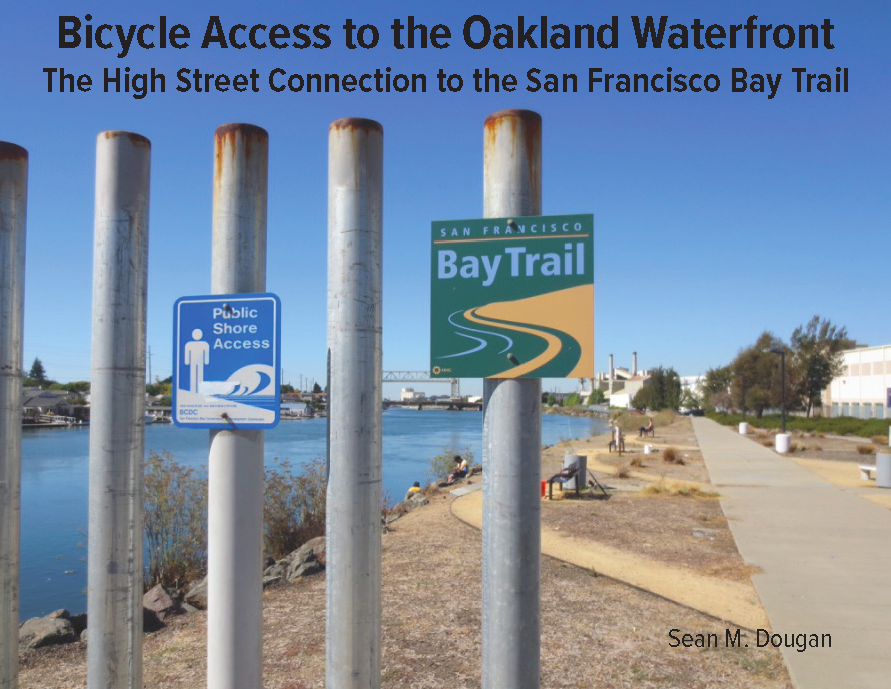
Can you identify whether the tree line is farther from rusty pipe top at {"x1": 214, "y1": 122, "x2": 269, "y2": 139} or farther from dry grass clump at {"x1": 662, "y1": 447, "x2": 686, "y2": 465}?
rusty pipe top at {"x1": 214, "y1": 122, "x2": 269, "y2": 139}

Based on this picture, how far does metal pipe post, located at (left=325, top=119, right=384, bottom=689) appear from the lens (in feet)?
10.1

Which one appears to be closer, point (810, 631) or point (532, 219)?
point (532, 219)

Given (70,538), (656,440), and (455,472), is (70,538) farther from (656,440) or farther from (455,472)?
(656,440)

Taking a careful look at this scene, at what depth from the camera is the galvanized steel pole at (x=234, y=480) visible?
10.8ft

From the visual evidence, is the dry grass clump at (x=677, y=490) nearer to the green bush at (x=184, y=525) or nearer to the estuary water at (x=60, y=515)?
the estuary water at (x=60, y=515)

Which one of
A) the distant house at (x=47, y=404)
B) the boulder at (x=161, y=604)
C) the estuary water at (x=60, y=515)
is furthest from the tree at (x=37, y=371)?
the boulder at (x=161, y=604)

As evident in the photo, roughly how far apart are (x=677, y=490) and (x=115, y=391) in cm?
1303

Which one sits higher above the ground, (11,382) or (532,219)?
(532,219)

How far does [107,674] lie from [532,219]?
295 centimetres

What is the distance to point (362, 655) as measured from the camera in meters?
3.11

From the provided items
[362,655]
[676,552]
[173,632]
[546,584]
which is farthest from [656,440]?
[362,655]

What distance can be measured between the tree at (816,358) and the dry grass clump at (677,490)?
1532 inches

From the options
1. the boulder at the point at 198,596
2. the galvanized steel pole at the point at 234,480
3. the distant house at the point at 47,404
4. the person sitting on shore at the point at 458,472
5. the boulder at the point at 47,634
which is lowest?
the distant house at the point at 47,404

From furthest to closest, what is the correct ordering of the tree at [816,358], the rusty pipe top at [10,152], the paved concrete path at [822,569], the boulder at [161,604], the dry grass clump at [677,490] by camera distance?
the tree at [816,358] → the dry grass clump at [677,490] → the boulder at [161,604] → the paved concrete path at [822,569] → the rusty pipe top at [10,152]
